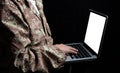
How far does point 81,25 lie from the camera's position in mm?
1851

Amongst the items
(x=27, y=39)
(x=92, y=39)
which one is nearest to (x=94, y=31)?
(x=92, y=39)

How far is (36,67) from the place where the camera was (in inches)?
40.0

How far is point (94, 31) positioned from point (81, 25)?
0.26 m

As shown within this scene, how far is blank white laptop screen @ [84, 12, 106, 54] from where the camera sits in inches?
58.0

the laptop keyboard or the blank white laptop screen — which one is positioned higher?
the blank white laptop screen

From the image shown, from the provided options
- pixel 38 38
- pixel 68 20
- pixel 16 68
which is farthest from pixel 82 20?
pixel 16 68

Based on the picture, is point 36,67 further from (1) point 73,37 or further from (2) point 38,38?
(1) point 73,37

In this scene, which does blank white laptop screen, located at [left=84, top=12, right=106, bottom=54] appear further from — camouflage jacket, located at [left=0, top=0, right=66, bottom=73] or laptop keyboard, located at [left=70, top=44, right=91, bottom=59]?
camouflage jacket, located at [left=0, top=0, right=66, bottom=73]

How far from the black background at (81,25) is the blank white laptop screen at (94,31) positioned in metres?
0.11

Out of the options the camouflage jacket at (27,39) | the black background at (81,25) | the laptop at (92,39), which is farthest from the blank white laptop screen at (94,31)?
the camouflage jacket at (27,39)

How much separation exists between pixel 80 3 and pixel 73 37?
29 cm

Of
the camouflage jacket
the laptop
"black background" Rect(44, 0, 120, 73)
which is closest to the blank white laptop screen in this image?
the laptop

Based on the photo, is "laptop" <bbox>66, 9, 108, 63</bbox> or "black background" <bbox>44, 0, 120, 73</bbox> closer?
"laptop" <bbox>66, 9, 108, 63</bbox>

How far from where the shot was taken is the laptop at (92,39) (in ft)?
4.59
